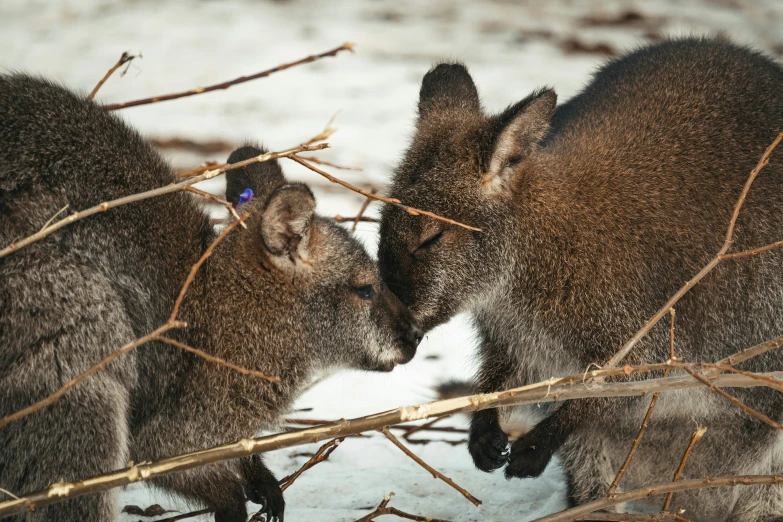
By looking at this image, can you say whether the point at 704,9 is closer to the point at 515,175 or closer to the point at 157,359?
the point at 515,175

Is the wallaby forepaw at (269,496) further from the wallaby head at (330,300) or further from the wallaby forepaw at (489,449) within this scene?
the wallaby forepaw at (489,449)

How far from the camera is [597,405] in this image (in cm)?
432

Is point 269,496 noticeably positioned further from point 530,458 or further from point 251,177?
point 251,177

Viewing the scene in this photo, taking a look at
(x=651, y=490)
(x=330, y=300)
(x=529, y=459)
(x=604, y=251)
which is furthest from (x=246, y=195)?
(x=651, y=490)

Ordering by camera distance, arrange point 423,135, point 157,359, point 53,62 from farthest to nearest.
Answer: point 53,62 < point 423,135 < point 157,359

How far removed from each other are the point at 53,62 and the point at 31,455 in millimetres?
6027

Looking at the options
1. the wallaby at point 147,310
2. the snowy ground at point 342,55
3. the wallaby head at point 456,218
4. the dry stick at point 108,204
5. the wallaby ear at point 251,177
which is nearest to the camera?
the dry stick at point 108,204

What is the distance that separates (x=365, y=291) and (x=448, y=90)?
109 centimetres

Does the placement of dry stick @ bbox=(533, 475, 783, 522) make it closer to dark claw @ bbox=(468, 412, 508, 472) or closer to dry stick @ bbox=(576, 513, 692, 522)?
dry stick @ bbox=(576, 513, 692, 522)

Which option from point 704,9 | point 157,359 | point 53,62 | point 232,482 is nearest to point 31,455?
point 157,359

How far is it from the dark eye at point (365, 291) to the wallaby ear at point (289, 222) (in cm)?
26

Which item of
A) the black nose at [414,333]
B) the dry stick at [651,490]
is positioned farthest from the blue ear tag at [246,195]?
the dry stick at [651,490]

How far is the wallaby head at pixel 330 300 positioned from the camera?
4.14m

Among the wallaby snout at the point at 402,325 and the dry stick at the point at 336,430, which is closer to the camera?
the dry stick at the point at 336,430
